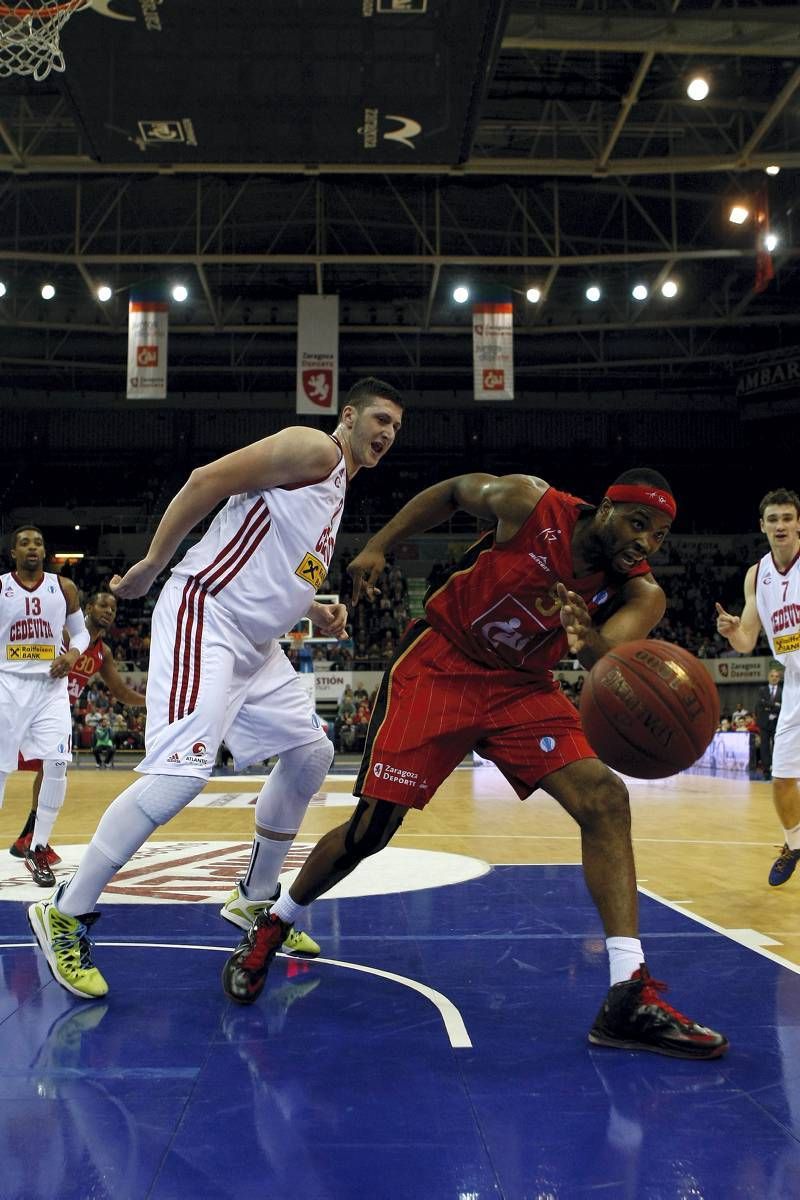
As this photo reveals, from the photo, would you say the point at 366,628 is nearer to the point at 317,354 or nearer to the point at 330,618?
the point at 317,354

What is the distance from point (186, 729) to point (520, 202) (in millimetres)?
19411

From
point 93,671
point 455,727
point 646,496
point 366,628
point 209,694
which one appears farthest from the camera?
point 366,628

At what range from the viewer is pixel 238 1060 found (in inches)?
112

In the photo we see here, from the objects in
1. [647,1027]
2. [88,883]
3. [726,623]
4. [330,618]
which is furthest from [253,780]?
[647,1027]

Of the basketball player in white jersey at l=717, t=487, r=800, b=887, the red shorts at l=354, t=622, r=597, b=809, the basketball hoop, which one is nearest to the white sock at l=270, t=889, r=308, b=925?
the red shorts at l=354, t=622, r=597, b=809

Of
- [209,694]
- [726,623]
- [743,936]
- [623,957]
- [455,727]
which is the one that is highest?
[726,623]

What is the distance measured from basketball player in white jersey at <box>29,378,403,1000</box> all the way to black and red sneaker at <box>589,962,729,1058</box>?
1.37 meters

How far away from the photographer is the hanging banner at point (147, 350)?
18906mm

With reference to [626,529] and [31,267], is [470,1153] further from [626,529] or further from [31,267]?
[31,267]

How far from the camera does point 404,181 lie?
20109 millimetres

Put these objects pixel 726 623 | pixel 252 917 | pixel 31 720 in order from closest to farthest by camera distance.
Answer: pixel 252 917
pixel 726 623
pixel 31 720

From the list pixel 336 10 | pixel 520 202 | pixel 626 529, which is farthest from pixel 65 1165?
pixel 520 202

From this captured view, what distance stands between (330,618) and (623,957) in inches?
65.9

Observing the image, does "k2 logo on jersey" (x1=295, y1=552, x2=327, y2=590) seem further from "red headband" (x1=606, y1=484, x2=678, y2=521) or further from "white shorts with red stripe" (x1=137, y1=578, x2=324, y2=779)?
"red headband" (x1=606, y1=484, x2=678, y2=521)
